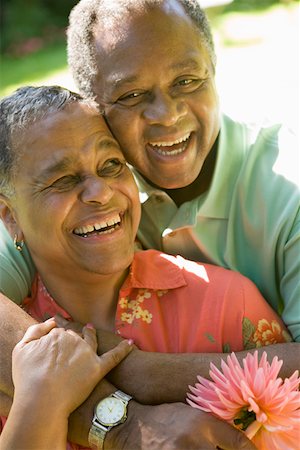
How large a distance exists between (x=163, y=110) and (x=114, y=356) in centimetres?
89

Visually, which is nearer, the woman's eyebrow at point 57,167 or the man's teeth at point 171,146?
the woman's eyebrow at point 57,167

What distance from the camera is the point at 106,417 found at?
8.08 ft

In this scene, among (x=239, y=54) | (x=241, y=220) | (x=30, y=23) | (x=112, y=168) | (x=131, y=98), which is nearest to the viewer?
(x=112, y=168)

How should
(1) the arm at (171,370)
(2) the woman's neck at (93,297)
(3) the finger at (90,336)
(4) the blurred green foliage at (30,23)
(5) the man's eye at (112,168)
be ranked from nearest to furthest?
(1) the arm at (171,370) < (3) the finger at (90,336) < (5) the man's eye at (112,168) < (2) the woman's neck at (93,297) < (4) the blurred green foliage at (30,23)

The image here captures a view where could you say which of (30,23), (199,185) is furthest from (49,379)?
(30,23)

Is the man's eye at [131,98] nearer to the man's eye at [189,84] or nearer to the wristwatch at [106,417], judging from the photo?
the man's eye at [189,84]

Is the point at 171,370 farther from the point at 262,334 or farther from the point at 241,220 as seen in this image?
the point at 241,220

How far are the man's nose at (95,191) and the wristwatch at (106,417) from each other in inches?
25.3

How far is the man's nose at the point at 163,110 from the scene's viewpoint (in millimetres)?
2850

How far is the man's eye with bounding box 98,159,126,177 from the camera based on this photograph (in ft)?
9.02

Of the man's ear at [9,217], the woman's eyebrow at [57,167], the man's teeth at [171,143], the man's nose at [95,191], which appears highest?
the woman's eyebrow at [57,167]

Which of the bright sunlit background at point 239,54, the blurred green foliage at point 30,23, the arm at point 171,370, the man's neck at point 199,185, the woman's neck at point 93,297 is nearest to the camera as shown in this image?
the arm at point 171,370

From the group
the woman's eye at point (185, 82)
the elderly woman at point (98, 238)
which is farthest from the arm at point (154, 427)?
the woman's eye at point (185, 82)

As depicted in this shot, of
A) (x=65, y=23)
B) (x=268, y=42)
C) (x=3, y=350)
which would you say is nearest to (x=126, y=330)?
(x=3, y=350)
